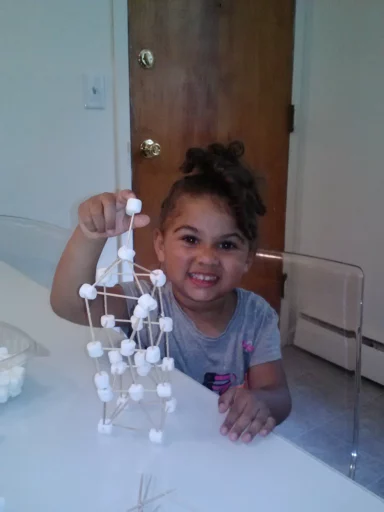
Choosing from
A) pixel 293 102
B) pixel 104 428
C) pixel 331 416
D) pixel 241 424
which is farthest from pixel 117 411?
pixel 293 102

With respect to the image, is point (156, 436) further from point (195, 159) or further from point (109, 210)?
point (195, 159)

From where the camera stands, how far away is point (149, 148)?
181cm

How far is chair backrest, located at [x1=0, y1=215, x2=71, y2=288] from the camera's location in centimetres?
133

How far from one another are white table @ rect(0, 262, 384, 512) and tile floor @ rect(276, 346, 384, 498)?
0.33 metres

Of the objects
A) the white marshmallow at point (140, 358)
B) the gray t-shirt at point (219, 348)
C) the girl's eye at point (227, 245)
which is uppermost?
the girl's eye at point (227, 245)

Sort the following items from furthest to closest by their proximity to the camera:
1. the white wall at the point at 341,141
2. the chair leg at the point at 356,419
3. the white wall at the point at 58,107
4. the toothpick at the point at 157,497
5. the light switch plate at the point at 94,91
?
1. the white wall at the point at 341,141
2. the light switch plate at the point at 94,91
3. the white wall at the point at 58,107
4. the chair leg at the point at 356,419
5. the toothpick at the point at 157,497

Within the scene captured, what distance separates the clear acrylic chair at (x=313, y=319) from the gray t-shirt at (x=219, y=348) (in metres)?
0.20

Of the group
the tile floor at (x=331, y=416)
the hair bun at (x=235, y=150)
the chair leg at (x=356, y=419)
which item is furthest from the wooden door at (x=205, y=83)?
the hair bun at (x=235, y=150)

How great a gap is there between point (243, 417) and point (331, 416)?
32.8 inches

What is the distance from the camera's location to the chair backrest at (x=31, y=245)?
52.4 inches

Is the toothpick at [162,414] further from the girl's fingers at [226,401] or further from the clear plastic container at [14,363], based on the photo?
the clear plastic container at [14,363]

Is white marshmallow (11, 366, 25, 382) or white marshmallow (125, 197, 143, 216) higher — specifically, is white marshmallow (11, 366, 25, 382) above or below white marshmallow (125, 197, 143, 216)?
below

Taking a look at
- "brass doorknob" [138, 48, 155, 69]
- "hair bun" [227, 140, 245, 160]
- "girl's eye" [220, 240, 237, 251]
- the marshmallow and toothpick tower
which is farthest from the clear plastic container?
"brass doorknob" [138, 48, 155, 69]

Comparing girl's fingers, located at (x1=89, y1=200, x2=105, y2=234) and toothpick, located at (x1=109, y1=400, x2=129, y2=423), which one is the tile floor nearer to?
toothpick, located at (x1=109, y1=400, x2=129, y2=423)
